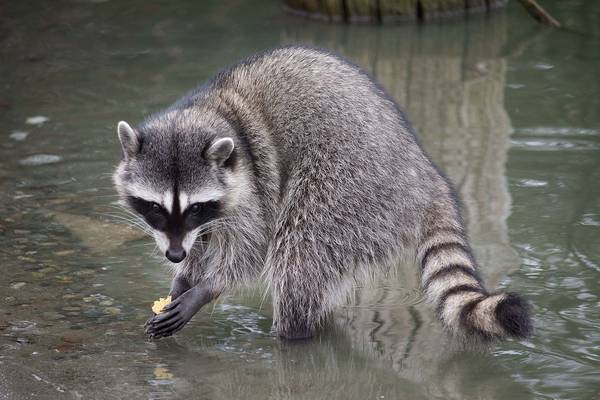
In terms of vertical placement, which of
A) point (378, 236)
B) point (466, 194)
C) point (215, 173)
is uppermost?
point (215, 173)

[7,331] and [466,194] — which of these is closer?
[7,331]

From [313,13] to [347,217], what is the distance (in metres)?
4.84

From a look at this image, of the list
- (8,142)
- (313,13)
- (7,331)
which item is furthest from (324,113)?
(313,13)

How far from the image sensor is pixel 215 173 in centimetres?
380

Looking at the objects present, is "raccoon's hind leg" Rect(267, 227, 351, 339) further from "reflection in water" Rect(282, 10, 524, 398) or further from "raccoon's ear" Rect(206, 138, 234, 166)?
"raccoon's ear" Rect(206, 138, 234, 166)

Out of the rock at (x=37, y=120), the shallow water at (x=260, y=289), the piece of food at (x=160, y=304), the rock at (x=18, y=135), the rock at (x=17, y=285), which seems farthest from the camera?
the rock at (x=37, y=120)

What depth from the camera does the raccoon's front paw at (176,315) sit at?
376 cm

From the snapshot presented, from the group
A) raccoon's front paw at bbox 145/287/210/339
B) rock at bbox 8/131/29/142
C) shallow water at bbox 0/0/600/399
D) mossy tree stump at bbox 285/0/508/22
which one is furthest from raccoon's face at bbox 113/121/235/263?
mossy tree stump at bbox 285/0/508/22

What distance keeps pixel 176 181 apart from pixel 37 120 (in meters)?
2.98

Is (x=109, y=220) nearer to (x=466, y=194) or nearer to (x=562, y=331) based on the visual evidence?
(x=466, y=194)

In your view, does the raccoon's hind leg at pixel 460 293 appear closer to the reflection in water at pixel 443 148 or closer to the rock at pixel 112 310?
the reflection in water at pixel 443 148

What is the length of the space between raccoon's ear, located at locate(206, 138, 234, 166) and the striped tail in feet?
2.62

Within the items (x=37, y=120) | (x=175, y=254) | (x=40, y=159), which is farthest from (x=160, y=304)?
(x=37, y=120)

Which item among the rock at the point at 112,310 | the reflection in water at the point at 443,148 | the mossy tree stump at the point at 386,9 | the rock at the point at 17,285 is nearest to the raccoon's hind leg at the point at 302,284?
the reflection in water at the point at 443,148
